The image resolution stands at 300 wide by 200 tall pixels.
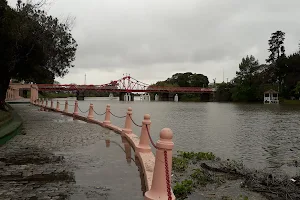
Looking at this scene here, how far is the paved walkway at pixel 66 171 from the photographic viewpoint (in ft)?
19.2

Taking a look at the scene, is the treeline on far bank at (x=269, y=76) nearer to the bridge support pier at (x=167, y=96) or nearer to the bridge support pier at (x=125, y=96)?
the bridge support pier at (x=167, y=96)

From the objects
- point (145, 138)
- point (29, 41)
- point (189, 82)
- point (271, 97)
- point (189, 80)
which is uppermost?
point (189, 80)

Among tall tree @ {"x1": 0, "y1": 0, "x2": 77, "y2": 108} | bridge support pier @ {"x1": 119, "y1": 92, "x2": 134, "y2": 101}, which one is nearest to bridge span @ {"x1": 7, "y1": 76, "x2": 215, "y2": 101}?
bridge support pier @ {"x1": 119, "y1": 92, "x2": 134, "y2": 101}

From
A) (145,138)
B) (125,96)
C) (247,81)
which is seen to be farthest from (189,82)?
(145,138)

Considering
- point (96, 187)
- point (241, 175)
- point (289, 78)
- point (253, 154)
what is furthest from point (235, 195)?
point (289, 78)

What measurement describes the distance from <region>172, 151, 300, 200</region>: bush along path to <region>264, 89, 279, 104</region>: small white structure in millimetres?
78247

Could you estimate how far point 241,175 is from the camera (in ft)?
27.4

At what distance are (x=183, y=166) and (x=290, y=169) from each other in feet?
12.1

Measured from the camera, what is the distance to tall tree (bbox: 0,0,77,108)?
17438 mm

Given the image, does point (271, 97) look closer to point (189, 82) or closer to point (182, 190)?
point (189, 82)

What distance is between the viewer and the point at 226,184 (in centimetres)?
752

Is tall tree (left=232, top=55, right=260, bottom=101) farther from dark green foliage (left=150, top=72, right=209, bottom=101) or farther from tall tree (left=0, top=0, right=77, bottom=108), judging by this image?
tall tree (left=0, top=0, right=77, bottom=108)

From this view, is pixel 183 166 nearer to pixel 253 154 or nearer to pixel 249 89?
pixel 253 154

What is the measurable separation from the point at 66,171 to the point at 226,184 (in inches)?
142
